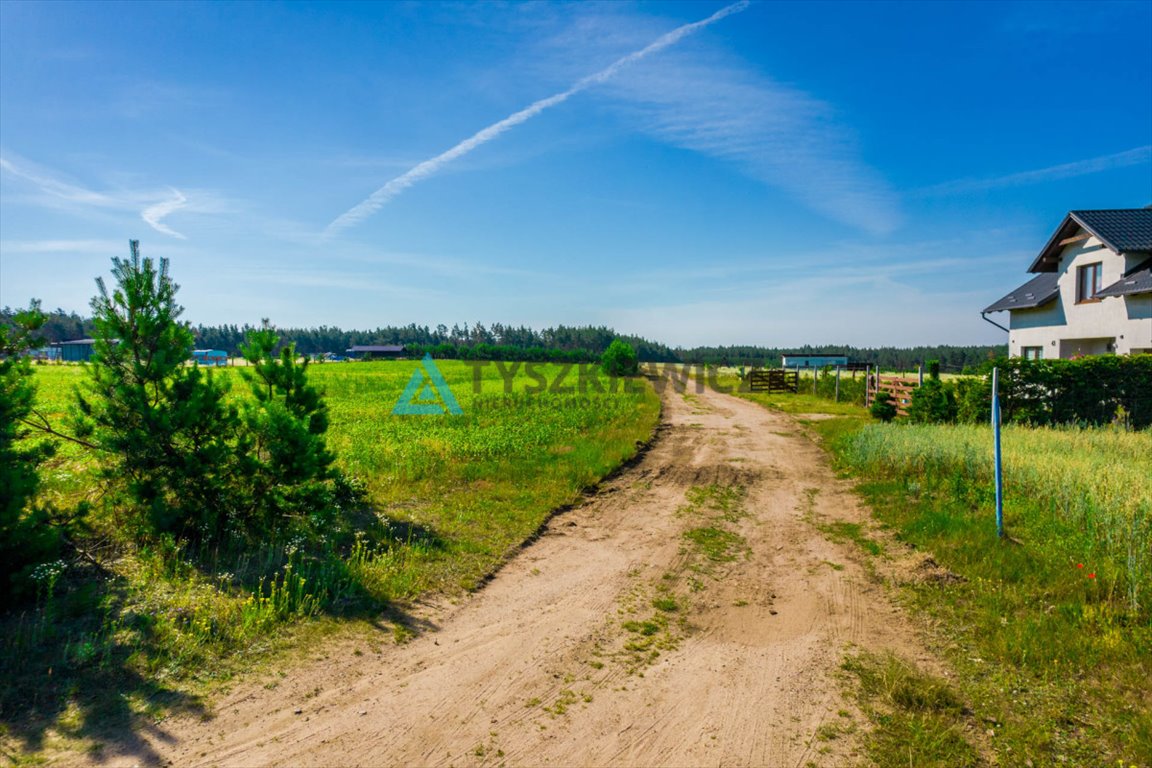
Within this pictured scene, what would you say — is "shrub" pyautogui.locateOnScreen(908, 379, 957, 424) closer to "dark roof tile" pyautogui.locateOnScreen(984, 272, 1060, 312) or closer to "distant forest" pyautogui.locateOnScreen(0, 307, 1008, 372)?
"dark roof tile" pyautogui.locateOnScreen(984, 272, 1060, 312)

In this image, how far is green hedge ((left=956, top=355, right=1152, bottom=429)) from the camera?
1566cm

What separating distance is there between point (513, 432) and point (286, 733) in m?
13.6

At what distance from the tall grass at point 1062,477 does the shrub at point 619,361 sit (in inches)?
1775

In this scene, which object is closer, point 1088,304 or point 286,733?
point 286,733

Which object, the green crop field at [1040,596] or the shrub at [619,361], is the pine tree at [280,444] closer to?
the green crop field at [1040,596]

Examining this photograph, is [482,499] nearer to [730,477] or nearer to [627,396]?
[730,477]

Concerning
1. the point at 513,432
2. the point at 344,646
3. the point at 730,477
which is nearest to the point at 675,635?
the point at 344,646

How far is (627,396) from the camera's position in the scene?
32.8 meters

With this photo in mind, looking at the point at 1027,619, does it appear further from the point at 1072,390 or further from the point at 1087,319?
the point at 1087,319

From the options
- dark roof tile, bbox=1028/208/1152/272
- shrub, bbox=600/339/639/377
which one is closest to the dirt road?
dark roof tile, bbox=1028/208/1152/272

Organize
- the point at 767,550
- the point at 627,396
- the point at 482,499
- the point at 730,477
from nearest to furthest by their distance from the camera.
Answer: the point at 767,550 < the point at 482,499 < the point at 730,477 < the point at 627,396

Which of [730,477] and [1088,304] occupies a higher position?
[1088,304]

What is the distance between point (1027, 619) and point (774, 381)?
36274 millimetres

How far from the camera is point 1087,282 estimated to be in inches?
867
